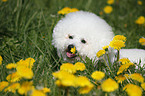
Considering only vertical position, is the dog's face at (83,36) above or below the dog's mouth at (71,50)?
above

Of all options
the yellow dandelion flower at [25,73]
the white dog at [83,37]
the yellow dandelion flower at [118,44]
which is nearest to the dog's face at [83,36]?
the white dog at [83,37]

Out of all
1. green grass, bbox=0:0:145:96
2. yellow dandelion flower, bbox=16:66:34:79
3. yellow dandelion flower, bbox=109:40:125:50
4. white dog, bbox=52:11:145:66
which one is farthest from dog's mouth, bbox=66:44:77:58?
yellow dandelion flower, bbox=16:66:34:79

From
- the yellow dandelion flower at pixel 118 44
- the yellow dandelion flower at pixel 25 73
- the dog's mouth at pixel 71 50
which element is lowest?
the yellow dandelion flower at pixel 25 73

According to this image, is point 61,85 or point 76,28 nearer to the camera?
point 61,85

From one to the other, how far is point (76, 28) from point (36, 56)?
2.22ft

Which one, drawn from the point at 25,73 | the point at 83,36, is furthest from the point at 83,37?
the point at 25,73

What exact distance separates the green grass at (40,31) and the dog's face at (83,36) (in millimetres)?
183

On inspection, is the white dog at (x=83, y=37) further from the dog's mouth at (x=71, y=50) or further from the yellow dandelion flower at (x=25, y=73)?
the yellow dandelion flower at (x=25, y=73)

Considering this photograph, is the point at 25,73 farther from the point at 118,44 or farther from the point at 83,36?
the point at 83,36

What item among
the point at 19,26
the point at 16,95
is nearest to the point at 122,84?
the point at 16,95

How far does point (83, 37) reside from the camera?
2.30m

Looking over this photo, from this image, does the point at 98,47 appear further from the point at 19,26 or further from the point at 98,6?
the point at 98,6

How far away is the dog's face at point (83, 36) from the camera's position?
228cm

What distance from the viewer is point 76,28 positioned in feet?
7.55
